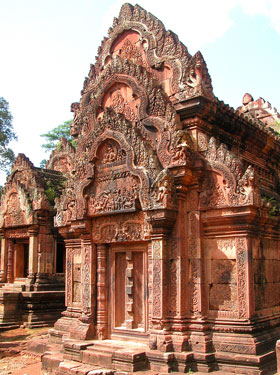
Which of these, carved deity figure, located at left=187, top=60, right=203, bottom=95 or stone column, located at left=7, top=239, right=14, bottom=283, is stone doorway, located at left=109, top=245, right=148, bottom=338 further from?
stone column, located at left=7, top=239, right=14, bottom=283

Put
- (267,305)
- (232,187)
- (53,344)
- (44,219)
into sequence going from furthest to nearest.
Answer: (44,219)
(53,344)
(267,305)
(232,187)

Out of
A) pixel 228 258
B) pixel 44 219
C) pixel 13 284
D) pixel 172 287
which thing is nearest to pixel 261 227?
pixel 228 258

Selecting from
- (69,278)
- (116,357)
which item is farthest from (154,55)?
(116,357)

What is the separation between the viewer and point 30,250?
15.8m

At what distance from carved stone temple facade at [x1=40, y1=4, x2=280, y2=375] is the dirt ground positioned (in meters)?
0.85

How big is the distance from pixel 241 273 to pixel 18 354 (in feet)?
20.7

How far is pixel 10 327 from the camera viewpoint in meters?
14.6

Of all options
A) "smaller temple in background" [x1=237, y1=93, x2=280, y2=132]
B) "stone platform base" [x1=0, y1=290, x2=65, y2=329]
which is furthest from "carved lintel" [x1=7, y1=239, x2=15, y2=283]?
"smaller temple in background" [x1=237, y1=93, x2=280, y2=132]

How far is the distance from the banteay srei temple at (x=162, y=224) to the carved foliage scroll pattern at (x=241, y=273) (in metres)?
0.02

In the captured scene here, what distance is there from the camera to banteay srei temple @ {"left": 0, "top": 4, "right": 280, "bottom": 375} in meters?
7.85

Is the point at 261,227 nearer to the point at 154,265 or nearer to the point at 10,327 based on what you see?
the point at 154,265

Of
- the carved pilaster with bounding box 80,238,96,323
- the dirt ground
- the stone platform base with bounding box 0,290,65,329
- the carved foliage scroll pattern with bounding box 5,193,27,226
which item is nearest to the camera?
the carved pilaster with bounding box 80,238,96,323

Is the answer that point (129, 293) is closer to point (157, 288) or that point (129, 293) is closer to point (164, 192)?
point (157, 288)

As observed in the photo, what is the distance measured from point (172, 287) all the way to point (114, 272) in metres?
1.71
